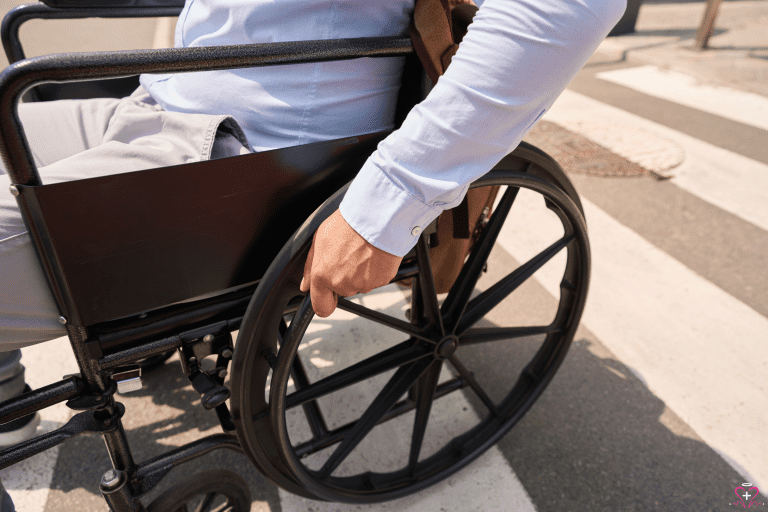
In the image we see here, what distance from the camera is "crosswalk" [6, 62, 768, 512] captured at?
1664mm

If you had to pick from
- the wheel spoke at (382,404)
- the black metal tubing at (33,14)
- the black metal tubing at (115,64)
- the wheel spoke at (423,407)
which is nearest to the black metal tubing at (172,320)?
the black metal tubing at (115,64)

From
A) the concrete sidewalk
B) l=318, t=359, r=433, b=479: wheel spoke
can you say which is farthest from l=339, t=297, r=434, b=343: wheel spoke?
the concrete sidewalk

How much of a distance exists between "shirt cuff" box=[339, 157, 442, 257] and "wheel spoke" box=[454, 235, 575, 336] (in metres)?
0.60

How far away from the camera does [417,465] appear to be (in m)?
1.60

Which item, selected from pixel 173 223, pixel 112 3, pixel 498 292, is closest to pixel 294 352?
pixel 173 223

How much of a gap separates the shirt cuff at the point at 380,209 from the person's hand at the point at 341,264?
18 mm

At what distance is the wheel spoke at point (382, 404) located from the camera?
4.72 ft

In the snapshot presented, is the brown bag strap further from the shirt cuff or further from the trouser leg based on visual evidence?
the trouser leg

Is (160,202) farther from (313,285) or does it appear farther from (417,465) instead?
(417,465)

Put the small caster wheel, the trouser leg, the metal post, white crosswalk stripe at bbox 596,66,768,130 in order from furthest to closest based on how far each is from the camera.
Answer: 1. the metal post
2. white crosswalk stripe at bbox 596,66,768,130
3. the small caster wheel
4. the trouser leg


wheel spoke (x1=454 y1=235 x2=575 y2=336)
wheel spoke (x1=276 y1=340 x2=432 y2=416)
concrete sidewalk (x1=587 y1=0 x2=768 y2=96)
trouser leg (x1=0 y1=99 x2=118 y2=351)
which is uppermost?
trouser leg (x1=0 y1=99 x2=118 y2=351)

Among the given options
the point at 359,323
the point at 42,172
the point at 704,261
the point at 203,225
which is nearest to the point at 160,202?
the point at 203,225

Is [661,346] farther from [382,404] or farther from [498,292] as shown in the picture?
[382,404]

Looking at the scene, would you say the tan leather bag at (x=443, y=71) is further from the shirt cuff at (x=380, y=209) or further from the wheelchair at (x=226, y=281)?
the shirt cuff at (x=380, y=209)
